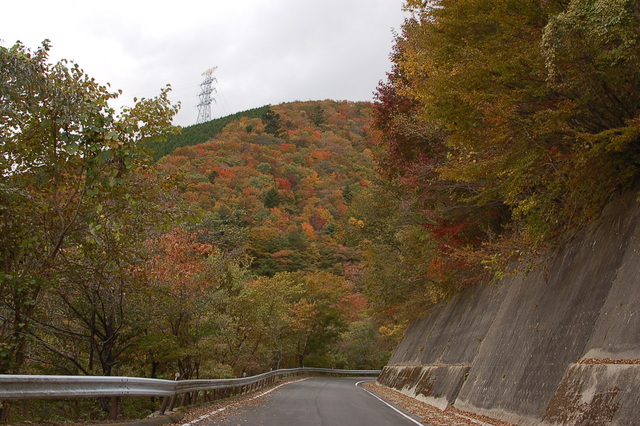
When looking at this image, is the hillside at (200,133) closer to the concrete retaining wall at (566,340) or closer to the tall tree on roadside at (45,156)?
the concrete retaining wall at (566,340)

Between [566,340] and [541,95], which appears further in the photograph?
[566,340]

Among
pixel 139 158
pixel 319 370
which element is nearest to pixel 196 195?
pixel 319 370

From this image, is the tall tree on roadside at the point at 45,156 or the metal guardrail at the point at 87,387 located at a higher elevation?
the tall tree on roadside at the point at 45,156

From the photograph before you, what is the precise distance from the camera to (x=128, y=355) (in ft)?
48.2

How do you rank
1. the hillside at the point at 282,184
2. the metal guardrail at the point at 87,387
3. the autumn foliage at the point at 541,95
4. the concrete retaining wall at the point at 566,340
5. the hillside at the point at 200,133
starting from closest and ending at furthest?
the metal guardrail at the point at 87,387 → the autumn foliage at the point at 541,95 → the concrete retaining wall at the point at 566,340 → the hillside at the point at 282,184 → the hillside at the point at 200,133

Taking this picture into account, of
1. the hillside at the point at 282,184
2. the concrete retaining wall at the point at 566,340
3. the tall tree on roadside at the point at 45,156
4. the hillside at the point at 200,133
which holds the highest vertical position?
the hillside at the point at 200,133

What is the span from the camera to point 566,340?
1034 centimetres

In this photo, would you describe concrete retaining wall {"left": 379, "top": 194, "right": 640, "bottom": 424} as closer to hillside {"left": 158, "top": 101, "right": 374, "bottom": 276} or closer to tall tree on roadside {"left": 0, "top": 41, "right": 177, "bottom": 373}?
tall tree on roadside {"left": 0, "top": 41, "right": 177, "bottom": 373}

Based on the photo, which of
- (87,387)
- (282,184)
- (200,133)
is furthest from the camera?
(200,133)

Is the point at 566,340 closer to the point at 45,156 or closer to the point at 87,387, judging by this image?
the point at 87,387

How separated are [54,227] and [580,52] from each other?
29.0 feet

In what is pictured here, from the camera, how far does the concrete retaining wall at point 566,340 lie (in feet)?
26.2

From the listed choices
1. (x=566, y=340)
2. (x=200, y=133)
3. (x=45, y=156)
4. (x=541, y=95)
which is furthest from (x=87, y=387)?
(x=200, y=133)

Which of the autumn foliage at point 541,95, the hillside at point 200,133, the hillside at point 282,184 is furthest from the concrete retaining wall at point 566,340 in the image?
the hillside at point 200,133
